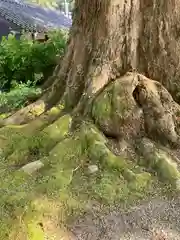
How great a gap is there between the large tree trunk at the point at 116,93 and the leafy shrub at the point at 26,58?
12.1 feet

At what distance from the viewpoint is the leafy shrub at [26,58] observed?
9961 millimetres

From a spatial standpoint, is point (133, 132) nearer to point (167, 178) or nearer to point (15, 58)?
point (167, 178)

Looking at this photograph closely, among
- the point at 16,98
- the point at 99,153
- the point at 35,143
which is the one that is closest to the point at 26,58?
the point at 16,98

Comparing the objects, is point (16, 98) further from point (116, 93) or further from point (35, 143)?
point (116, 93)

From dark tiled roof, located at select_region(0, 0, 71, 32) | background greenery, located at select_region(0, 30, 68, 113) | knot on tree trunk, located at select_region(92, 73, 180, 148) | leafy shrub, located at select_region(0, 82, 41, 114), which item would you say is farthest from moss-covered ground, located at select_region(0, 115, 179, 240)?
dark tiled roof, located at select_region(0, 0, 71, 32)

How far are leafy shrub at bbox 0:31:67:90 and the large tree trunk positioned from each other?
3690mm

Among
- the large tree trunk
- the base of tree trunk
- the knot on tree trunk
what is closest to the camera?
the base of tree trunk

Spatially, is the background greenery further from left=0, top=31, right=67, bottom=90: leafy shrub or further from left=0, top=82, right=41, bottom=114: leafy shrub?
left=0, top=82, right=41, bottom=114: leafy shrub

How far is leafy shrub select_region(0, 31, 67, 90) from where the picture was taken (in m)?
9.96

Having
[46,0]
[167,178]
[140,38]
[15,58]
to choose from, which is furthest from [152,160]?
[46,0]

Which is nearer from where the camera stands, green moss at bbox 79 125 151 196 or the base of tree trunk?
the base of tree trunk

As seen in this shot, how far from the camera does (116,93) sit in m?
5.50

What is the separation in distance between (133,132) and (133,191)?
1.04 m

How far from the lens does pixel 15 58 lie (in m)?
10.1
